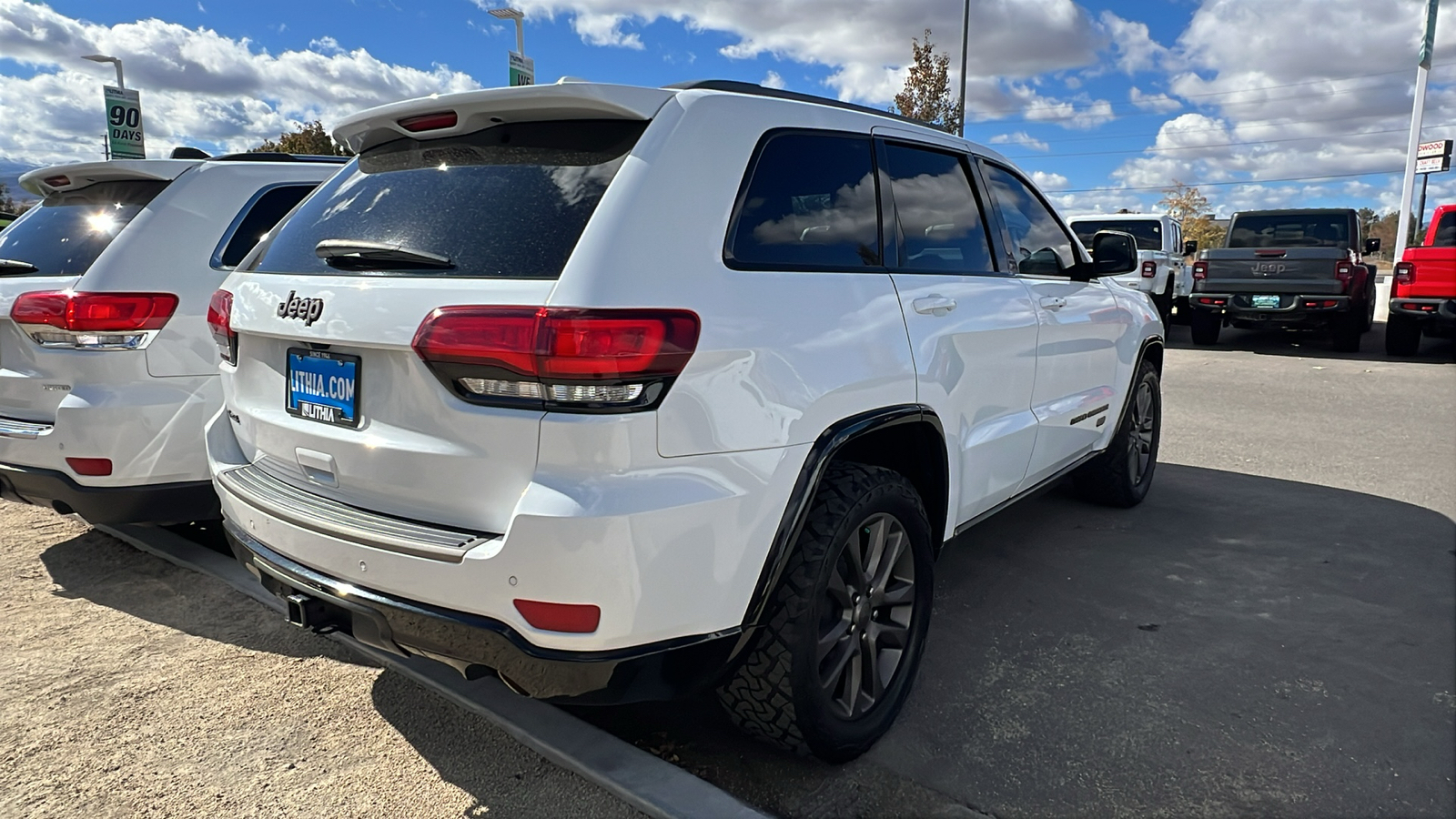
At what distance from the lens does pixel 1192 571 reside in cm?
417

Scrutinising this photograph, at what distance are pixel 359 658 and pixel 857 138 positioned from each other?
247cm

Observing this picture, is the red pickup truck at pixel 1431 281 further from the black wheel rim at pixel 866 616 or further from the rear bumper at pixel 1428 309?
the black wheel rim at pixel 866 616

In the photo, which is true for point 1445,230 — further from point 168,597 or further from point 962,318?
point 168,597

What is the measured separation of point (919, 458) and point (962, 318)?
49cm

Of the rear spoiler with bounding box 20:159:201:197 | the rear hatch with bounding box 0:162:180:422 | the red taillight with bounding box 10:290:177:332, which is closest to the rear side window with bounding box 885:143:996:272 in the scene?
the red taillight with bounding box 10:290:177:332

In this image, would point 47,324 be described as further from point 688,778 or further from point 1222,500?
point 1222,500

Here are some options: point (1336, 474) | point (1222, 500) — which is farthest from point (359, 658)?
point (1336, 474)

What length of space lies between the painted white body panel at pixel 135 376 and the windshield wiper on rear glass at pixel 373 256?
67.1 inches

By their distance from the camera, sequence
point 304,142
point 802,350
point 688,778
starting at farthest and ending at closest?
point 304,142 → point 688,778 → point 802,350

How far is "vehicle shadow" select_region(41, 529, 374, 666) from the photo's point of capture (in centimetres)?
346

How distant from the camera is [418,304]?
211 cm

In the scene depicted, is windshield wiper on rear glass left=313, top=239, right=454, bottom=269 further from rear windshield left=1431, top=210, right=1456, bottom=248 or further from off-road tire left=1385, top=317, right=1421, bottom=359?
off-road tire left=1385, top=317, right=1421, bottom=359

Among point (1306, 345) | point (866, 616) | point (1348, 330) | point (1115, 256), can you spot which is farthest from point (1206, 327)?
point (866, 616)

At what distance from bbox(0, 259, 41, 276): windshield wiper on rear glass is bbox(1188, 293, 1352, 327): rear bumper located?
13375 mm
